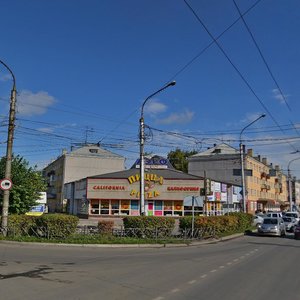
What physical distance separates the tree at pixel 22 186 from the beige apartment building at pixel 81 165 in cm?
4981

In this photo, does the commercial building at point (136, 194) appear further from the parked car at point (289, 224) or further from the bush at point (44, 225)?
the bush at point (44, 225)

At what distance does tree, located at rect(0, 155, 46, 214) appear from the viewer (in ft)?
91.4

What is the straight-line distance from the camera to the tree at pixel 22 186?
27844mm

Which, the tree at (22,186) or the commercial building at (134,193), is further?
the commercial building at (134,193)

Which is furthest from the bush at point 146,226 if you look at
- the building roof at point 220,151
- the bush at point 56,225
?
the building roof at point 220,151

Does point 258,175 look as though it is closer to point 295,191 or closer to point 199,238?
point 295,191

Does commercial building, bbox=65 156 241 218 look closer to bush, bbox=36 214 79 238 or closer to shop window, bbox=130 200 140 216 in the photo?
shop window, bbox=130 200 140 216

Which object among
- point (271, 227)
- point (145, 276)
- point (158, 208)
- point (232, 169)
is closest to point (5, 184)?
point (145, 276)

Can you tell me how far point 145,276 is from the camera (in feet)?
37.5

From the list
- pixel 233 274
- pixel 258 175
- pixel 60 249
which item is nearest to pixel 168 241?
pixel 60 249

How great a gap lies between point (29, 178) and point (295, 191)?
401 ft

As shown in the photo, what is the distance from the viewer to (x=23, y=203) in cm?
2816

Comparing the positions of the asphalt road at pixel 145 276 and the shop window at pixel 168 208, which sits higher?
the shop window at pixel 168 208

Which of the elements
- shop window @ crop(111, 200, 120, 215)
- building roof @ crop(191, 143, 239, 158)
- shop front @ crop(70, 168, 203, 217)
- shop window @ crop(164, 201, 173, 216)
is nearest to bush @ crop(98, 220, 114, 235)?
shop front @ crop(70, 168, 203, 217)
